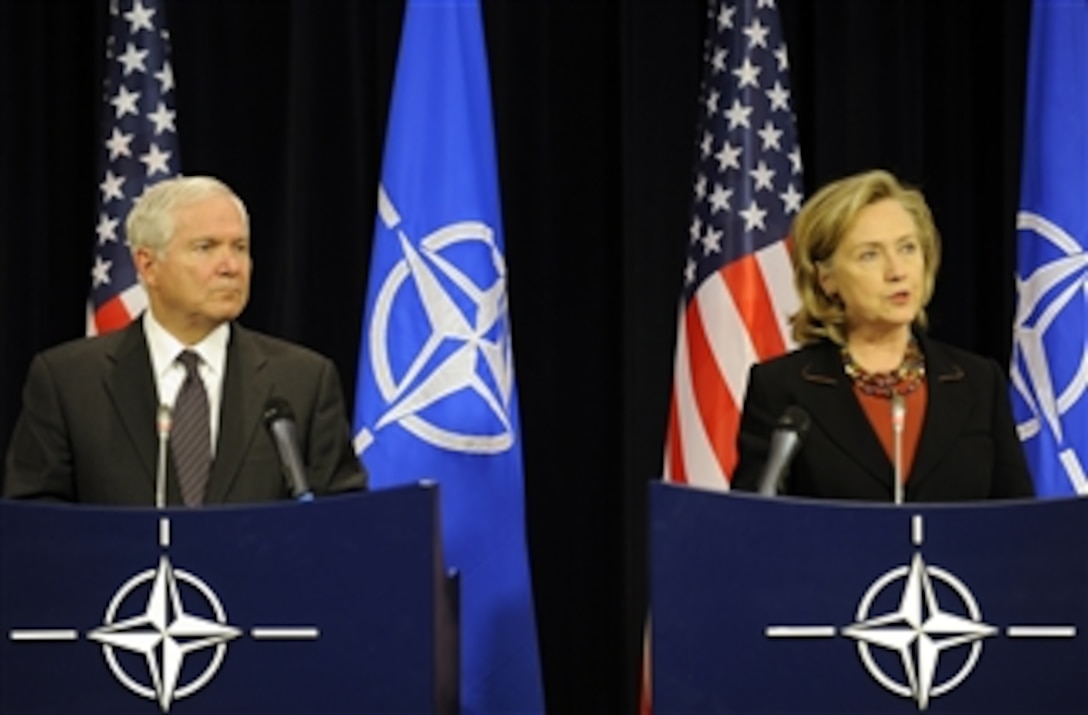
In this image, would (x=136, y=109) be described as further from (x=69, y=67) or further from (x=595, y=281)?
(x=595, y=281)

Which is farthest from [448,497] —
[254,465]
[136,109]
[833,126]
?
[833,126]

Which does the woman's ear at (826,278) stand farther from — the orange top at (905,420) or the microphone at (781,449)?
the microphone at (781,449)

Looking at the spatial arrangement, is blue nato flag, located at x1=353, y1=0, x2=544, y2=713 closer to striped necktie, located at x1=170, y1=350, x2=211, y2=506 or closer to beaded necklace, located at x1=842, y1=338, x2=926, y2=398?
striped necktie, located at x1=170, y1=350, x2=211, y2=506

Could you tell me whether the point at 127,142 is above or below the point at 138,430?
above

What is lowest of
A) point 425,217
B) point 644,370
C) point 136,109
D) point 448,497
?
point 448,497

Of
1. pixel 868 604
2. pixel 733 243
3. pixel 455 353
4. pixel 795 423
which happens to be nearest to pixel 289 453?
→ pixel 795 423

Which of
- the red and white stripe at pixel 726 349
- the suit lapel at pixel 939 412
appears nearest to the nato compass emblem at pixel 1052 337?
the red and white stripe at pixel 726 349

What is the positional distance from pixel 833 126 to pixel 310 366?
2.23 meters

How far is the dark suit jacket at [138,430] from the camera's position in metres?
3.78

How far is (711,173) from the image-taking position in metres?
5.08

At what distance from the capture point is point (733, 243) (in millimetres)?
4969

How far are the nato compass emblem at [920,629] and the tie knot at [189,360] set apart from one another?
5.04 feet

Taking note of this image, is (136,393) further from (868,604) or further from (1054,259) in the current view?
(1054,259)

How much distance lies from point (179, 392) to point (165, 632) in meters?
0.95
